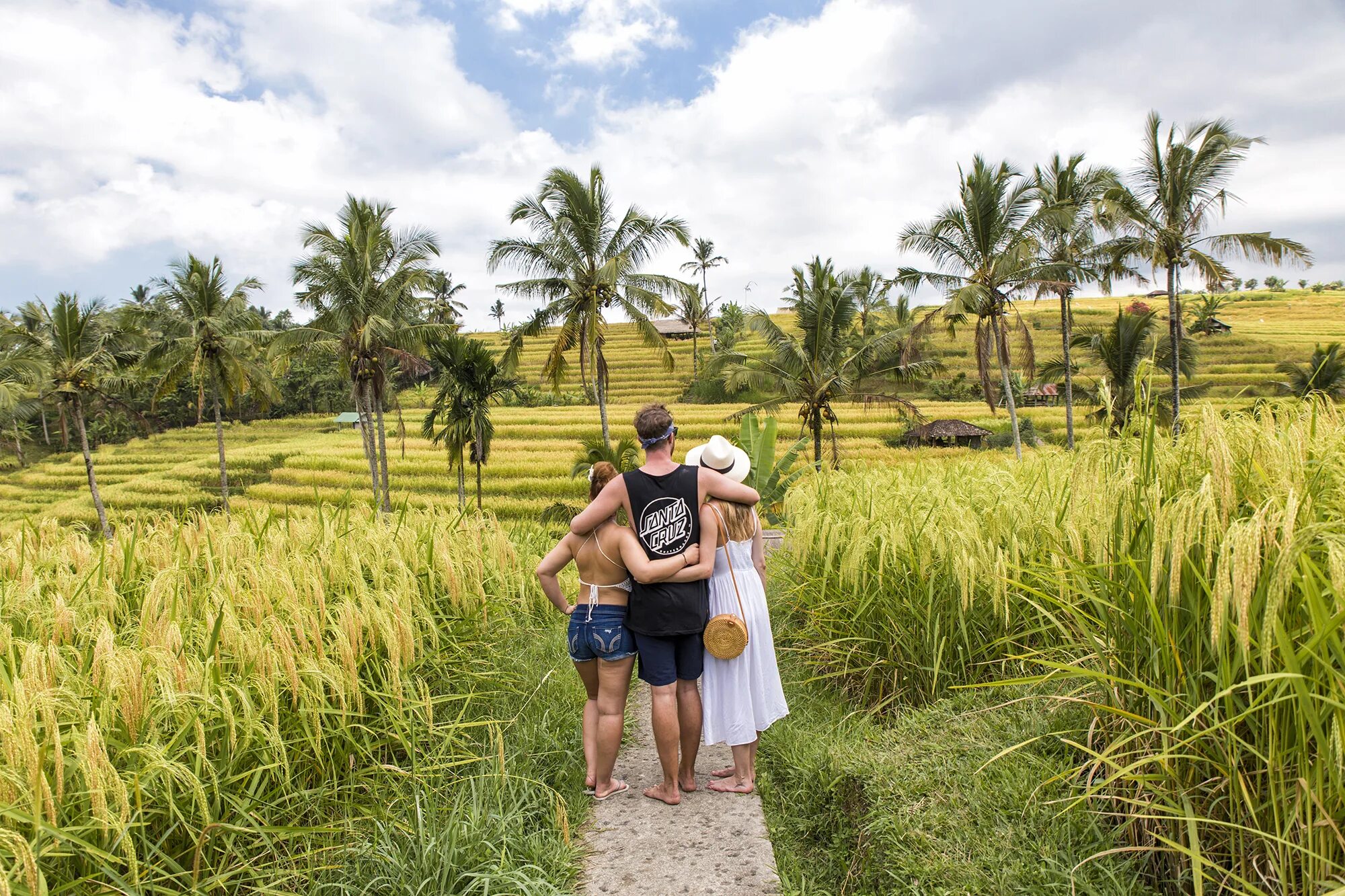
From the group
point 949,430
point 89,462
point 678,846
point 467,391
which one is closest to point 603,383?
point 467,391

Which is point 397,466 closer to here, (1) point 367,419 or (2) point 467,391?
(1) point 367,419

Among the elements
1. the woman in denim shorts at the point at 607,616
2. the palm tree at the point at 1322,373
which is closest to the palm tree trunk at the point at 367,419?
the woman in denim shorts at the point at 607,616

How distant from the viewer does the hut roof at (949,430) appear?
2806 centimetres

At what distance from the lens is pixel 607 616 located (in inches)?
135

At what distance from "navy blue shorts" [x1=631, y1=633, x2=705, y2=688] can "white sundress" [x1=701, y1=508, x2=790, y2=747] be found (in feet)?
0.34

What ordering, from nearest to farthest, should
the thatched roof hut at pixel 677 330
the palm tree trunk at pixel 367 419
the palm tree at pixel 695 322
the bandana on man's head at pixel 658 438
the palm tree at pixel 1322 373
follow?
the bandana on man's head at pixel 658 438 < the palm tree trunk at pixel 367 419 < the palm tree at pixel 1322 373 < the palm tree at pixel 695 322 < the thatched roof hut at pixel 677 330

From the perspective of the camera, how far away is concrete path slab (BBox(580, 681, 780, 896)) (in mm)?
2828

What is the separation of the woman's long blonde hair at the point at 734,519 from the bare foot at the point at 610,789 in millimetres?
1304

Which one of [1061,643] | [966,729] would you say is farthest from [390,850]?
[1061,643]

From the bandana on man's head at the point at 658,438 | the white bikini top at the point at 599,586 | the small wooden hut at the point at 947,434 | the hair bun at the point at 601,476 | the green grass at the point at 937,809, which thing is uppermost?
the bandana on man's head at the point at 658,438

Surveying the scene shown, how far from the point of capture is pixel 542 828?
3150 mm

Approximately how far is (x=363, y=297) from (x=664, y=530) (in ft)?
72.7

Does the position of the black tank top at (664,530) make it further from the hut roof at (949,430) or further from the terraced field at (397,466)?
the hut roof at (949,430)

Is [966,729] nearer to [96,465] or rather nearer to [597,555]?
[597,555]
